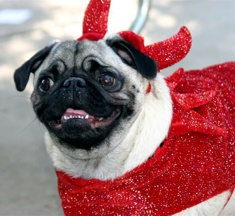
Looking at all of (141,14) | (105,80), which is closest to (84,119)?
(105,80)

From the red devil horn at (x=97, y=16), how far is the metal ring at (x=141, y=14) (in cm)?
183

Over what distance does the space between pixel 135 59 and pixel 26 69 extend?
0.36 metres

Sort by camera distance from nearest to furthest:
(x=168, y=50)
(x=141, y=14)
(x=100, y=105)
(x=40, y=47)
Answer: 1. (x=100, y=105)
2. (x=168, y=50)
3. (x=40, y=47)
4. (x=141, y=14)

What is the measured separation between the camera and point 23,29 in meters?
4.22

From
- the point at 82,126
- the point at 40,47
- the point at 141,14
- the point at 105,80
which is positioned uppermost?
the point at 105,80

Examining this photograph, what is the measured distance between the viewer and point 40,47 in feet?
13.1

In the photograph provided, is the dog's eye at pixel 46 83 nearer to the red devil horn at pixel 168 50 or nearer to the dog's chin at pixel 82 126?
the dog's chin at pixel 82 126

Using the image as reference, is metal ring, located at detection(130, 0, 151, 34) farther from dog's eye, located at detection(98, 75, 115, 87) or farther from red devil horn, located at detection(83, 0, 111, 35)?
dog's eye, located at detection(98, 75, 115, 87)

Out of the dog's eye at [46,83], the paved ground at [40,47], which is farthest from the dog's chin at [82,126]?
the paved ground at [40,47]

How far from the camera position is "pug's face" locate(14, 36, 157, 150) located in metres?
2.01

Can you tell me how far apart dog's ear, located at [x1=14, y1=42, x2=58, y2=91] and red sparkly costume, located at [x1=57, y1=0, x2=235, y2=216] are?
155 millimetres

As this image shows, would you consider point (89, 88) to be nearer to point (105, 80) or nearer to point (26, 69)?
point (105, 80)

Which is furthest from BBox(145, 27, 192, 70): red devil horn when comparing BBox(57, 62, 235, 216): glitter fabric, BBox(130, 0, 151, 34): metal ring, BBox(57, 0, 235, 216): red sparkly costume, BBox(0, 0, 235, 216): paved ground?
BBox(130, 0, 151, 34): metal ring

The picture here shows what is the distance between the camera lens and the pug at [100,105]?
2020 mm
